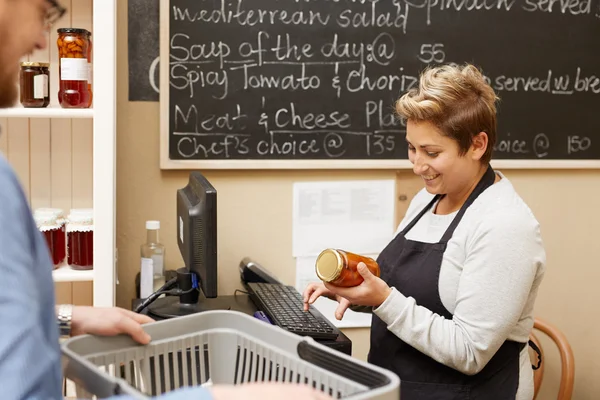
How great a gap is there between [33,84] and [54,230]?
0.41 metres

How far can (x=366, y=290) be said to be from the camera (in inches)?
61.1

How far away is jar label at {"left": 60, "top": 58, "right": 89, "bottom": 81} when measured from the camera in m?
1.88

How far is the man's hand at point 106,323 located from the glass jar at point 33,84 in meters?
1.05

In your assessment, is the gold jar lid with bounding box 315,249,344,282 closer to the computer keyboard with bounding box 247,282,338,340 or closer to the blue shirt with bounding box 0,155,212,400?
the computer keyboard with bounding box 247,282,338,340

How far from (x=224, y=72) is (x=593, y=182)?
4.75 ft

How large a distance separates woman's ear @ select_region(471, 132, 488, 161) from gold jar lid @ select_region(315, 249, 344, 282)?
1.51 ft

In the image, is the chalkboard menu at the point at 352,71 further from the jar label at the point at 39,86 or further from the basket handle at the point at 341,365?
the basket handle at the point at 341,365

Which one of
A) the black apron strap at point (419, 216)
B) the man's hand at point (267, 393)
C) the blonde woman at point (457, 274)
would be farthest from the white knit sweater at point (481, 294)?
the man's hand at point (267, 393)

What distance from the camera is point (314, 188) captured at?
242 cm

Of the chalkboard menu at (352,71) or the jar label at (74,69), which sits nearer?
the jar label at (74,69)

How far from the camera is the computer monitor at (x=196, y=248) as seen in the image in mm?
1725

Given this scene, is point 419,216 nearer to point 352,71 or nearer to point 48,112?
point 352,71

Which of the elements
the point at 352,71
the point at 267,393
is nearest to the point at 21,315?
the point at 267,393

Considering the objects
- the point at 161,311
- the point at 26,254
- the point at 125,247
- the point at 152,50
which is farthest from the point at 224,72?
the point at 26,254
